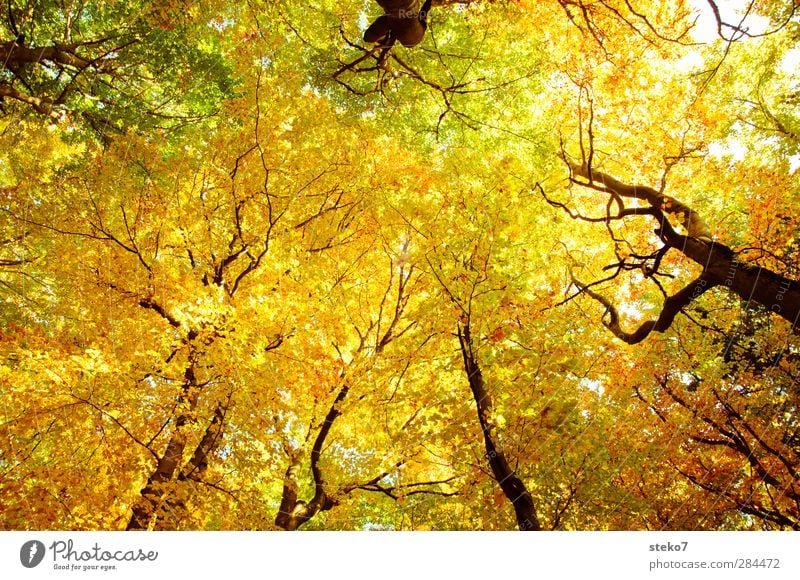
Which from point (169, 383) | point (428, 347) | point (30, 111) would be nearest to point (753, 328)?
point (428, 347)

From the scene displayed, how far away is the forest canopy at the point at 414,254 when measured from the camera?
12.9 feet

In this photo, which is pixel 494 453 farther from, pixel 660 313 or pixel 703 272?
pixel 703 272

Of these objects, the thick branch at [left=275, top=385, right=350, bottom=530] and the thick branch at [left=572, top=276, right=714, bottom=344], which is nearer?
the thick branch at [left=572, top=276, right=714, bottom=344]

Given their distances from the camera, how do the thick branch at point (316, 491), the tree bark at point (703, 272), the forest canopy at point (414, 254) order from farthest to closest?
the thick branch at point (316, 491) < the forest canopy at point (414, 254) < the tree bark at point (703, 272)

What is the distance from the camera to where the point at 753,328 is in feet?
13.7

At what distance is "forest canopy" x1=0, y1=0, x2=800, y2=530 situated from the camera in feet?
12.9
